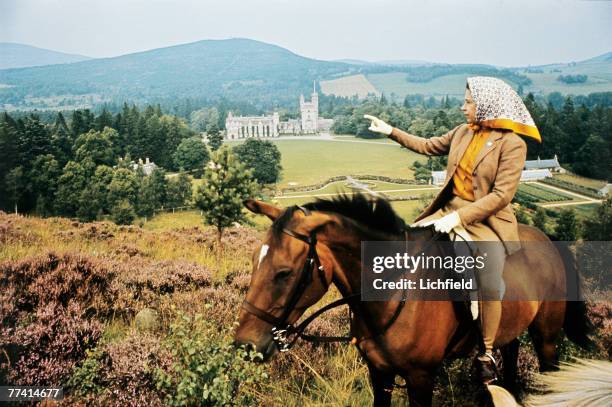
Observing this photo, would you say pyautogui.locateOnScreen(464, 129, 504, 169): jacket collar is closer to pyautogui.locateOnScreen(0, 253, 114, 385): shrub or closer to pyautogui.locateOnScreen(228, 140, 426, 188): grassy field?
pyautogui.locateOnScreen(0, 253, 114, 385): shrub

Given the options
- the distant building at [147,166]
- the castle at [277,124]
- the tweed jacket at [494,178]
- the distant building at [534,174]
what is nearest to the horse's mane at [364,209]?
the tweed jacket at [494,178]

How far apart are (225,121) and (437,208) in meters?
11.9

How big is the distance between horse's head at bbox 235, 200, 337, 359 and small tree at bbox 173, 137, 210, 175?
9.42 m

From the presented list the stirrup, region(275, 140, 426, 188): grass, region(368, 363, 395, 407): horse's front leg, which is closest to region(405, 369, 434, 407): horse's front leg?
region(368, 363, 395, 407): horse's front leg

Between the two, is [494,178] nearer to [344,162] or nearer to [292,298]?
[292,298]

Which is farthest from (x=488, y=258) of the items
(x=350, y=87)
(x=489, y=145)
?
(x=350, y=87)

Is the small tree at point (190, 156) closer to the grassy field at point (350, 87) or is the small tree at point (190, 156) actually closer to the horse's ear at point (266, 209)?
the grassy field at point (350, 87)

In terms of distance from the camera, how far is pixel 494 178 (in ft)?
9.58

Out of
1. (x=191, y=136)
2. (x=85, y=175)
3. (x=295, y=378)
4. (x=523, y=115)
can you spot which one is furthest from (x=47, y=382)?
(x=191, y=136)

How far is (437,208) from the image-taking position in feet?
11.0

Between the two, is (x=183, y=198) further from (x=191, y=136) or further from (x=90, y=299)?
(x=90, y=299)

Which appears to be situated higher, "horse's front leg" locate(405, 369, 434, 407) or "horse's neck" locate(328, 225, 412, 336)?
"horse's neck" locate(328, 225, 412, 336)

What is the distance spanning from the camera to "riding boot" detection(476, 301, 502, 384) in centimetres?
287

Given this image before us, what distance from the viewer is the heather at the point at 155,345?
3121 mm
